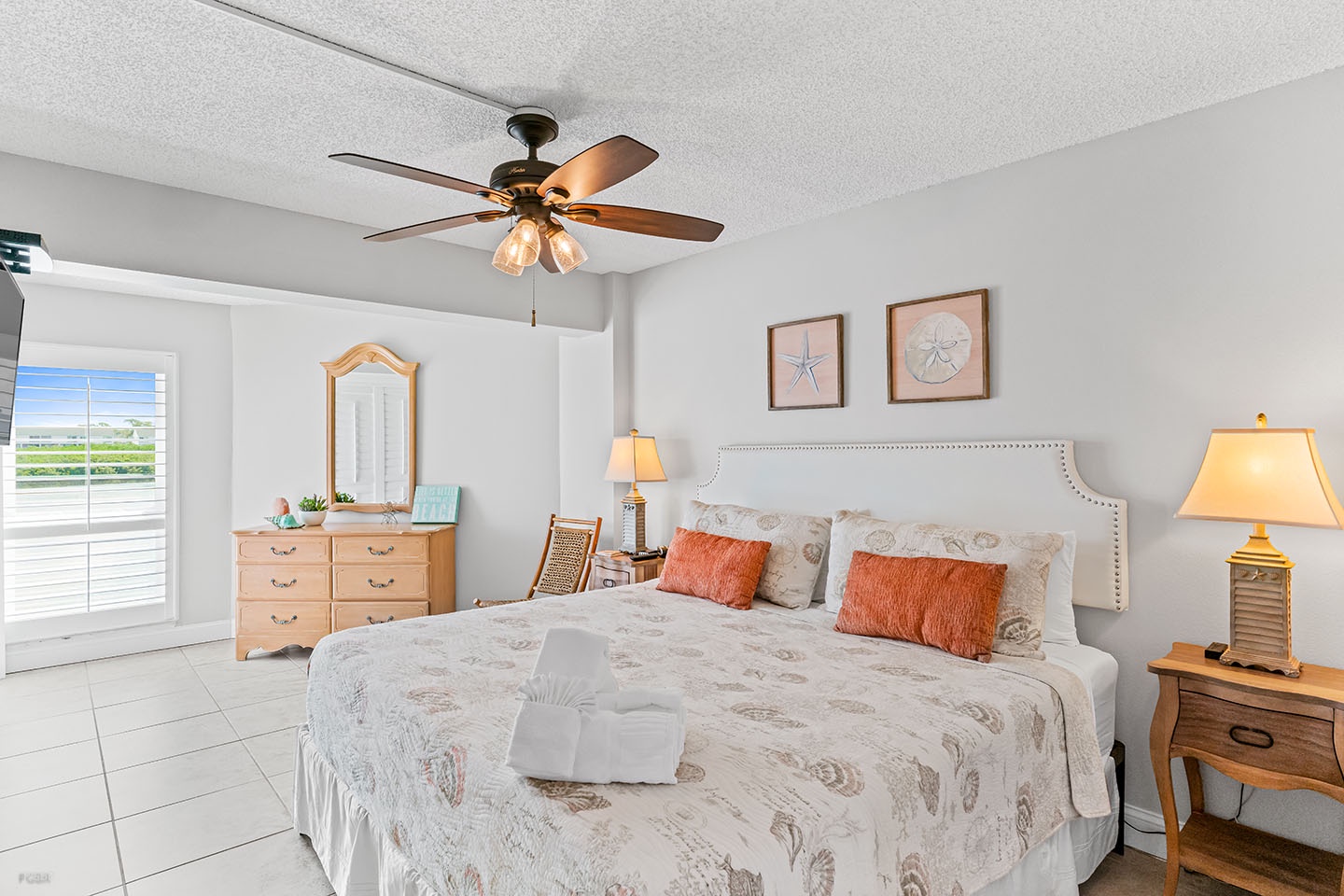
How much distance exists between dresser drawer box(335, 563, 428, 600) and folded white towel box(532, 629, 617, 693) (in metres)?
3.52

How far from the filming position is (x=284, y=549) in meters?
4.74

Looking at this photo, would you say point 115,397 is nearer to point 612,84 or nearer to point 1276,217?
point 612,84

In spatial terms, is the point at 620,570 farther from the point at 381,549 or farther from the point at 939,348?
the point at 939,348

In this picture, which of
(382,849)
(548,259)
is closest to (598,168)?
(548,259)

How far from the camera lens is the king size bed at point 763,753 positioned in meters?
1.36

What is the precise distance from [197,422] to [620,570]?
337 centimetres

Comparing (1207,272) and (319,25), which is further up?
(319,25)

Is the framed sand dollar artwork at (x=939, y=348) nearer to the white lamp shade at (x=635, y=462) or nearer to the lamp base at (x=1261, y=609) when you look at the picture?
the lamp base at (x=1261, y=609)

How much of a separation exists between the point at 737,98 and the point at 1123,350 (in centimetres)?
166

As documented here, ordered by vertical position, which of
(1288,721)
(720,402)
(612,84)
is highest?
(612,84)

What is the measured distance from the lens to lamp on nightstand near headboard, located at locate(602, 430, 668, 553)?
423 centimetres

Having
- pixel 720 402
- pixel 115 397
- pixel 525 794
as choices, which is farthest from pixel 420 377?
pixel 525 794

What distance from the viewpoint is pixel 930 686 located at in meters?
2.03

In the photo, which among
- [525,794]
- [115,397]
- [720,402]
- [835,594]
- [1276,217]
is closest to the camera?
[525,794]
